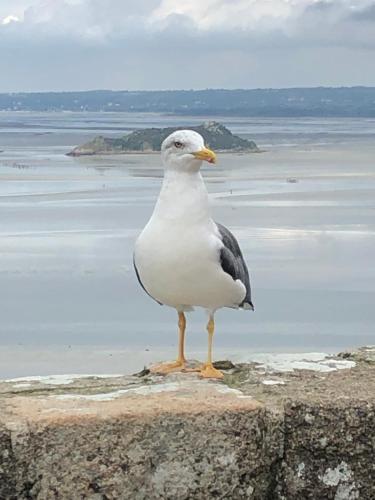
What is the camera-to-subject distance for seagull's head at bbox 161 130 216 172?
14.1ft

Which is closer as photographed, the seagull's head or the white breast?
the white breast

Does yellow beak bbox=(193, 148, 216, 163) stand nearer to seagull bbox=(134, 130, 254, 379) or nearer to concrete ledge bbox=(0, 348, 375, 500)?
seagull bbox=(134, 130, 254, 379)

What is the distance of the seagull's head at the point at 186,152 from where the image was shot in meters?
4.29

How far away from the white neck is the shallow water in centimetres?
784

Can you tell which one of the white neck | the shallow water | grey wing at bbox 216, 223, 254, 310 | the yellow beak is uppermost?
the yellow beak

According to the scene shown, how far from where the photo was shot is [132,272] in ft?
59.1

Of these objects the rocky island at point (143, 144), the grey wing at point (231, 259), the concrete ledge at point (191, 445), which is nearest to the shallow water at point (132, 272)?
the grey wing at point (231, 259)

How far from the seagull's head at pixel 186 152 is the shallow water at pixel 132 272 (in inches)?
309

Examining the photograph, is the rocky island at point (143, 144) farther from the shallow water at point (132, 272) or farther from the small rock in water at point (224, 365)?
the small rock in water at point (224, 365)

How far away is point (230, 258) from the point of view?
434 centimetres

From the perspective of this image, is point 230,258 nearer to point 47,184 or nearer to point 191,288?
point 191,288

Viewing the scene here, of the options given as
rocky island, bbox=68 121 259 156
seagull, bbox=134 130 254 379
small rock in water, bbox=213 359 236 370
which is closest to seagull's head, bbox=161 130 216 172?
seagull, bbox=134 130 254 379

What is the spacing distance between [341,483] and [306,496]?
0.40 feet

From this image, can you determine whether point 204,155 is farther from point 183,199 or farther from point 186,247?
point 186,247
